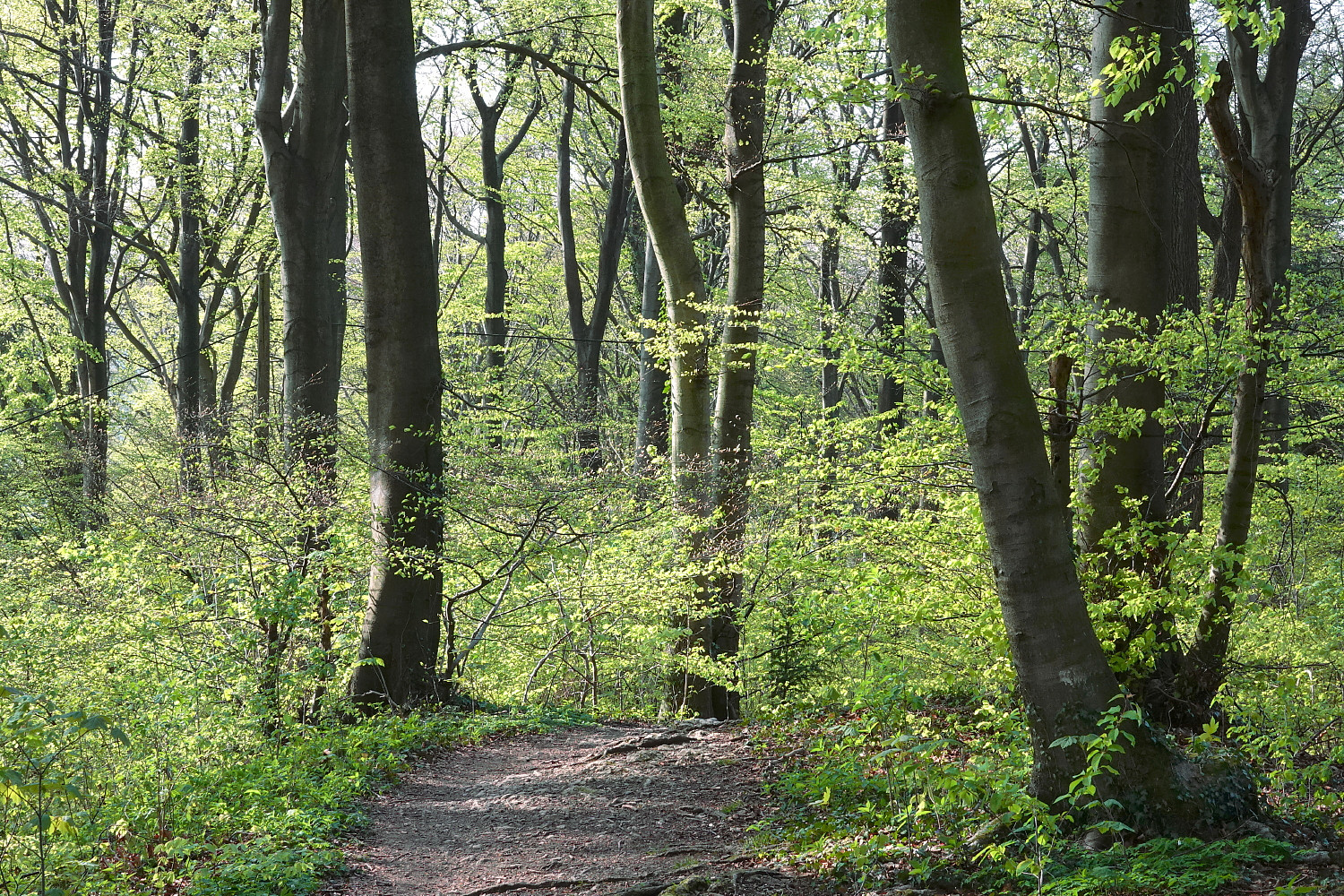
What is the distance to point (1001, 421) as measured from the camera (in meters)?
3.94

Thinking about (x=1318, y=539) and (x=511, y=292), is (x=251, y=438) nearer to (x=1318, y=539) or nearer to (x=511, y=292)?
(x=1318, y=539)

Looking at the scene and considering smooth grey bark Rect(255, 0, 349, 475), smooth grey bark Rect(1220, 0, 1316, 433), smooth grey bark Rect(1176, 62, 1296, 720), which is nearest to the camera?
smooth grey bark Rect(1176, 62, 1296, 720)

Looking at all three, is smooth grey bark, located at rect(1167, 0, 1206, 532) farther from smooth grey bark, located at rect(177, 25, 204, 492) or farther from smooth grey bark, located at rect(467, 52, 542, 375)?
smooth grey bark, located at rect(177, 25, 204, 492)

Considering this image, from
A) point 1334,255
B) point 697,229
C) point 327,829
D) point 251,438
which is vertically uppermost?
point 697,229

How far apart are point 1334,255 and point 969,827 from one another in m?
18.3

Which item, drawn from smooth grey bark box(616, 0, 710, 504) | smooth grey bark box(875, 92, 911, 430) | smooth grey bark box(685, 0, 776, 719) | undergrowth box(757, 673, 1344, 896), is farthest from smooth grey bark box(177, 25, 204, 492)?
undergrowth box(757, 673, 1344, 896)

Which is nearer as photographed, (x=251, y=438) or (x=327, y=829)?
(x=327, y=829)

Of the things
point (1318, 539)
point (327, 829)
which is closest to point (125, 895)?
point (327, 829)

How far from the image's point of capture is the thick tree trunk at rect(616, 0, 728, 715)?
361 inches

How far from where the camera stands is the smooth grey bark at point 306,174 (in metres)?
9.62

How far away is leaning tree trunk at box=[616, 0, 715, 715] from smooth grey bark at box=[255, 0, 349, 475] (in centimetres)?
303

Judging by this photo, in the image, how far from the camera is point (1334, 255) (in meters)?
17.9

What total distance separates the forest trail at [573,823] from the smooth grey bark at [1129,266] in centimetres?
267

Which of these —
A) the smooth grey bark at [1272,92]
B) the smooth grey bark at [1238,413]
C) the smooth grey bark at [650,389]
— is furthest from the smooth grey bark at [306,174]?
the smooth grey bark at [1272,92]
